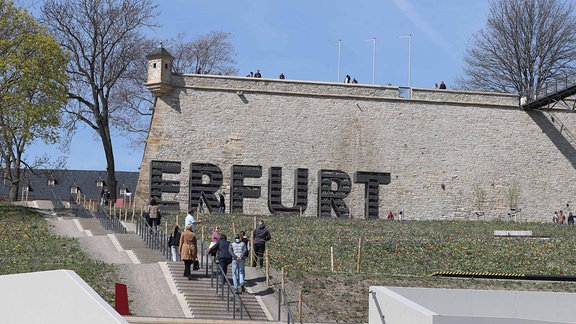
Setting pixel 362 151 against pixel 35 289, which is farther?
pixel 362 151

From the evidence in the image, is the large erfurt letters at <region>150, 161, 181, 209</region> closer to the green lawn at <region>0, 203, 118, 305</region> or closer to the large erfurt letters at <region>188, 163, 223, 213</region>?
the large erfurt letters at <region>188, 163, 223, 213</region>

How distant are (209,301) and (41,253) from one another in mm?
7921

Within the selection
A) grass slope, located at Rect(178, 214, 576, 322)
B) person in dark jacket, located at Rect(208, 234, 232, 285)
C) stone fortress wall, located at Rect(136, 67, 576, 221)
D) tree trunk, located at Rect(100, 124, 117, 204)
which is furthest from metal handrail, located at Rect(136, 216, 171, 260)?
tree trunk, located at Rect(100, 124, 117, 204)

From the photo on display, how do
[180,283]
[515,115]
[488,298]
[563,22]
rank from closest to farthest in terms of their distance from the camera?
1. [488,298]
2. [180,283]
3. [515,115]
4. [563,22]

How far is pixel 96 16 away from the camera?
166 ft

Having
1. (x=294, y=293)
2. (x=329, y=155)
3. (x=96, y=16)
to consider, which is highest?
(x=96, y=16)

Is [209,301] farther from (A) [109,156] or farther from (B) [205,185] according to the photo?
(A) [109,156]

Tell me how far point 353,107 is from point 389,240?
16.6 meters

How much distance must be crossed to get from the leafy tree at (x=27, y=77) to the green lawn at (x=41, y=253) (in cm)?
336

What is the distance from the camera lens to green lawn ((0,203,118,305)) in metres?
24.2

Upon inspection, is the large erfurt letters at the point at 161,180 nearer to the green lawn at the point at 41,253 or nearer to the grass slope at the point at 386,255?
the grass slope at the point at 386,255

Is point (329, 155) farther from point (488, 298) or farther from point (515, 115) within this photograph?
point (488, 298)

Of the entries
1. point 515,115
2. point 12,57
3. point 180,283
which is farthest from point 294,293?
point 515,115

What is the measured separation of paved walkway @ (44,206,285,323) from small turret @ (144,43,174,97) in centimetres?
1601
